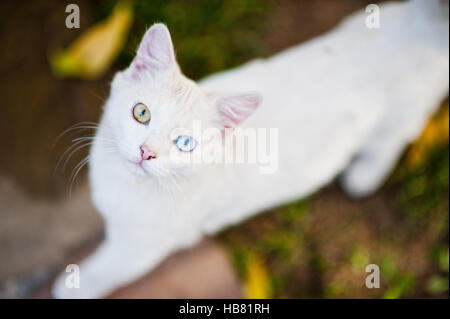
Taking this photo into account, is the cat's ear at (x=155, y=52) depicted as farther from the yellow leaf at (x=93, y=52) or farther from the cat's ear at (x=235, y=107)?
the yellow leaf at (x=93, y=52)

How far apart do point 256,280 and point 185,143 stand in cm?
100

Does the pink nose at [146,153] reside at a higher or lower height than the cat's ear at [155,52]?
lower

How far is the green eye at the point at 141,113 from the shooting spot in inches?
38.9

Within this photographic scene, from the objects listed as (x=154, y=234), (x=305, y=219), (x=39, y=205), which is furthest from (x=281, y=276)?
(x=39, y=205)

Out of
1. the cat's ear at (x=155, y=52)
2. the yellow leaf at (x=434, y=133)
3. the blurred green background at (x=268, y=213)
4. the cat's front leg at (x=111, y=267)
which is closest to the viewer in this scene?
the cat's ear at (x=155, y=52)

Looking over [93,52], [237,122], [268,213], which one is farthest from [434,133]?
[93,52]

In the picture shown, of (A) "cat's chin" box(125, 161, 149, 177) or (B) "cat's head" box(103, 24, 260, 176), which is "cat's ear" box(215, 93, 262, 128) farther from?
(A) "cat's chin" box(125, 161, 149, 177)

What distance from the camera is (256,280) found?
1.76 metres

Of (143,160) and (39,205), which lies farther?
(39,205)

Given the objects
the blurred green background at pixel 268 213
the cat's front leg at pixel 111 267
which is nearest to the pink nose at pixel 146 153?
the cat's front leg at pixel 111 267

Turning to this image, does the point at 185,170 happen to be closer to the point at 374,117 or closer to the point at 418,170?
the point at 374,117

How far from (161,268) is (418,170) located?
54.4 inches

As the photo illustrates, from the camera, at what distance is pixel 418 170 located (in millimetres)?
1960

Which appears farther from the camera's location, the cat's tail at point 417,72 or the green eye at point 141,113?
the cat's tail at point 417,72
